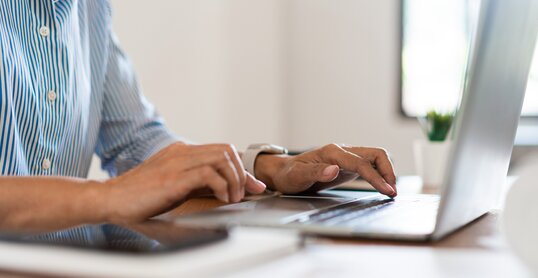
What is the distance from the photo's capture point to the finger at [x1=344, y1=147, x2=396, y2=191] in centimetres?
107

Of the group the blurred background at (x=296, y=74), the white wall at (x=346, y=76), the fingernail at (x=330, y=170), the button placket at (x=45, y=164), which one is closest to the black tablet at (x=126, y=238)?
the fingernail at (x=330, y=170)

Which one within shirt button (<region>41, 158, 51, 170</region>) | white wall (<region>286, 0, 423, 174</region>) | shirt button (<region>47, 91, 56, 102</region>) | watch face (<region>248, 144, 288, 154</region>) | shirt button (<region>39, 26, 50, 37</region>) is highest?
shirt button (<region>39, 26, 50, 37</region>)

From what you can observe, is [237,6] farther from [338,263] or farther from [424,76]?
[338,263]

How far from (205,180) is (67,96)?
0.64 m

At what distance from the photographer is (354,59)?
4043mm

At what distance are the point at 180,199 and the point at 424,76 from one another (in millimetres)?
3212

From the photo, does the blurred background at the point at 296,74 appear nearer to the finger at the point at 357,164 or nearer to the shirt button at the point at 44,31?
the shirt button at the point at 44,31

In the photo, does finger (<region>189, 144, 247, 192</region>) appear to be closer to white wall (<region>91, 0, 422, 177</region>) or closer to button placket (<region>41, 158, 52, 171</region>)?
button placket (<region>41, 158, 52, 171</region>)

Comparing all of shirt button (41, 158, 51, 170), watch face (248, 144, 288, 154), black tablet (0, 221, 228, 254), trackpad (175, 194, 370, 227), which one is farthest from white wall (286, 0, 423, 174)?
black tablet (0, 221, 228, 254)

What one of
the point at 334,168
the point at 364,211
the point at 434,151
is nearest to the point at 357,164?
the point at 334,168

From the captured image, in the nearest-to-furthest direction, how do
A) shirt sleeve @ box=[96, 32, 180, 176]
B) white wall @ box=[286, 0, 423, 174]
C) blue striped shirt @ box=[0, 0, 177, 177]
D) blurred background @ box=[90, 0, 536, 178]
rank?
blue striped shirt @ box=[0, 0, 177, 177]
shirt sleeve @ box=[96, 32, 180, 176]
blurred background @ box=[90, 0, 536, 178]
white wall @ box=[286, 0, 423, 174]

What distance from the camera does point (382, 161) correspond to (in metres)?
1.07

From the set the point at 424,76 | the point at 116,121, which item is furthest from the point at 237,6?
the point at 116,121

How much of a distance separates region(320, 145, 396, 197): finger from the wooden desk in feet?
1.03
